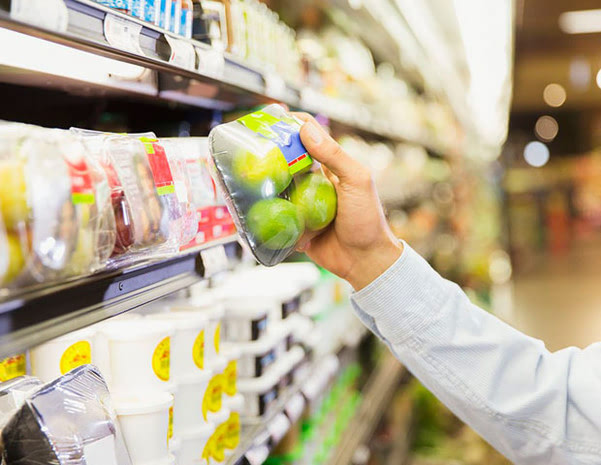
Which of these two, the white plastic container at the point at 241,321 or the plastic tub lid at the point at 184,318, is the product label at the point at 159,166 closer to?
the plastic tub lid at the point at 184,318

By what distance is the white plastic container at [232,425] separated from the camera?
170 cm

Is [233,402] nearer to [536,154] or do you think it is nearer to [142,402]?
[142,402]

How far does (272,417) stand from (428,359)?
59 centimetres

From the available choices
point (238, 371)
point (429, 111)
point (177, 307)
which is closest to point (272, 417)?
point (238, 371)

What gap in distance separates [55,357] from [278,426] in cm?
94

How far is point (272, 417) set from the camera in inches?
77.8

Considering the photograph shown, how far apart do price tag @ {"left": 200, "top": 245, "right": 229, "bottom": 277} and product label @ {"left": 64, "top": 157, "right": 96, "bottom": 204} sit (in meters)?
0.52

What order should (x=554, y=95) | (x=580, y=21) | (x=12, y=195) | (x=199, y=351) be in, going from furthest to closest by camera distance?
(x=554, y=95)
(x=580, y=21)
(x=199, y=351)
(x=12, y=195)

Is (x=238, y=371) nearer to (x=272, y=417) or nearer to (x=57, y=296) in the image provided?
(x=272, y=417)

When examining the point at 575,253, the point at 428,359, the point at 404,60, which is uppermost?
the point at 404,60

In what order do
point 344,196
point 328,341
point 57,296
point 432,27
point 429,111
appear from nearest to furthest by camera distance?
1. point 57,296
2. point 344,196
3. point 328,341
4. point 432,27
5. point 429,111

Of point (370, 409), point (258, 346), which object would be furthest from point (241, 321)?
point (370, 409)

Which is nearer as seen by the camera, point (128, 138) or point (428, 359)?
point (128, 138)

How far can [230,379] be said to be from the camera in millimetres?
1754
